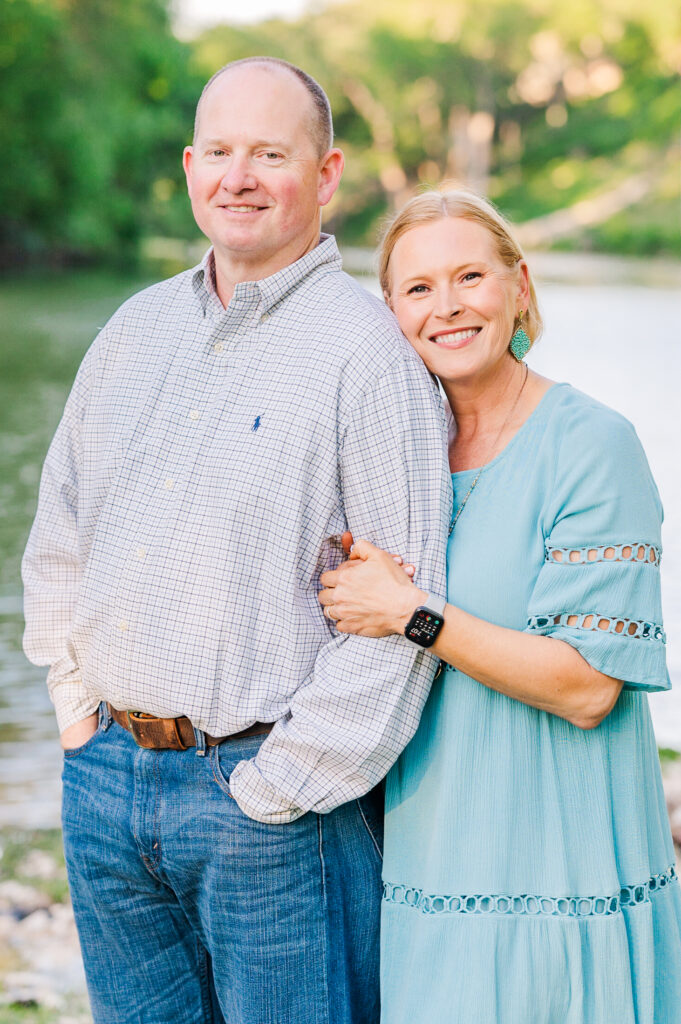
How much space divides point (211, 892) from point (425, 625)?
626mm

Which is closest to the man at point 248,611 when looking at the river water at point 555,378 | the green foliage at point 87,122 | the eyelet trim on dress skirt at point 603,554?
the eyelet trim on dress skirt at point 603,554

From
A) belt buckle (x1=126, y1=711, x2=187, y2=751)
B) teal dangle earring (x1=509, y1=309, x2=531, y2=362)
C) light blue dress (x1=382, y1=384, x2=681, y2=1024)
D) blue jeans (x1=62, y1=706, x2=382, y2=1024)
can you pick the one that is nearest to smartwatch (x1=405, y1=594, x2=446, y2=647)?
light blue dress (x1=382, y1=384, x2=681, y2=1024)

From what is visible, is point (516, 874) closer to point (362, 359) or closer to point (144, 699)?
point (144, 699)

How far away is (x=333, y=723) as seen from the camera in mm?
1995

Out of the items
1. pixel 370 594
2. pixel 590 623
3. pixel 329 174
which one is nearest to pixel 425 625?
pixel 370 594

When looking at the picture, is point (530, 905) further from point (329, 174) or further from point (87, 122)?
point (87, 122)

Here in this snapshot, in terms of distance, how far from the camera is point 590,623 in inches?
77.7

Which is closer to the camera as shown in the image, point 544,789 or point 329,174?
point 544,789

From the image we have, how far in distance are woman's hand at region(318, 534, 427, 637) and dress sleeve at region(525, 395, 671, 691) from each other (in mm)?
217

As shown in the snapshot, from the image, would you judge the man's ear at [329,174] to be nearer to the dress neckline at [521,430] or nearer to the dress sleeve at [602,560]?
the dress neckline at [521,430]

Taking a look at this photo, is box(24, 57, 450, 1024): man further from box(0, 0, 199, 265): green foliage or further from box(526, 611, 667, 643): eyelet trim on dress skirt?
box(0, 0, 199, 265): green foliage

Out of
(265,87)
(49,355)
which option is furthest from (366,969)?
(49,355)

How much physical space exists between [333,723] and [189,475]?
50 cm

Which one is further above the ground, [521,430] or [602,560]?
[521,430]
